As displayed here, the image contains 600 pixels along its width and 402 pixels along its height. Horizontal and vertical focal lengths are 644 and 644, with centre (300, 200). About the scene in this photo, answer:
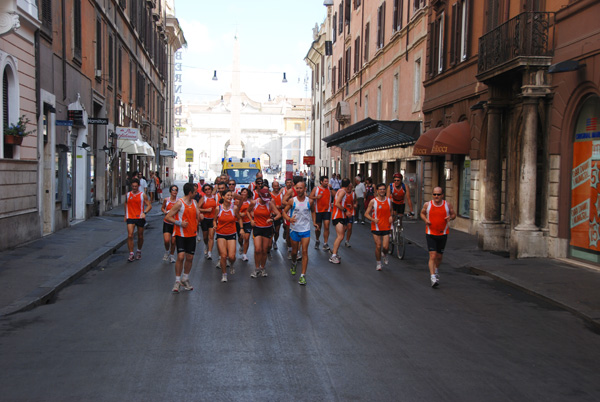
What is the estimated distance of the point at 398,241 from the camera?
584 inches

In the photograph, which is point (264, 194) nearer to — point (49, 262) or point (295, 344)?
point (49, 262)

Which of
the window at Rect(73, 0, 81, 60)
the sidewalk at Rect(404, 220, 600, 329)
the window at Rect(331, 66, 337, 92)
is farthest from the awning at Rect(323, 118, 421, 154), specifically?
the window at Rect(331, 66, 337, 92)

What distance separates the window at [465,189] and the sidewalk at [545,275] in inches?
162

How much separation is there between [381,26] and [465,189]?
1462 centimetres

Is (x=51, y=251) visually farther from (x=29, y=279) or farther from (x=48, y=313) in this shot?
(x=48, y=313)

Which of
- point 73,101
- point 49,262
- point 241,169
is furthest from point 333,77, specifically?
point 49,262

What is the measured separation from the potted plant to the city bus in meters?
14.8

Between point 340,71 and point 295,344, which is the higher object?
point 340,71

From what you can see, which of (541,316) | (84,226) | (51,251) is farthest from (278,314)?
(84,226)

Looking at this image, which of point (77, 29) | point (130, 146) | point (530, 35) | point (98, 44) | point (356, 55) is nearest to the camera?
point (530, 35)

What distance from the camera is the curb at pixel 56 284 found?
8.55 meters

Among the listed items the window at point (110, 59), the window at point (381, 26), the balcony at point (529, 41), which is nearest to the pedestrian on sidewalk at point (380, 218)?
the balcony at point (529, 41)

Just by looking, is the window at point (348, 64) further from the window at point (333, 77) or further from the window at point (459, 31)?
the window at point (459, 31)

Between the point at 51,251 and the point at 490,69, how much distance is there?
10778 mm
